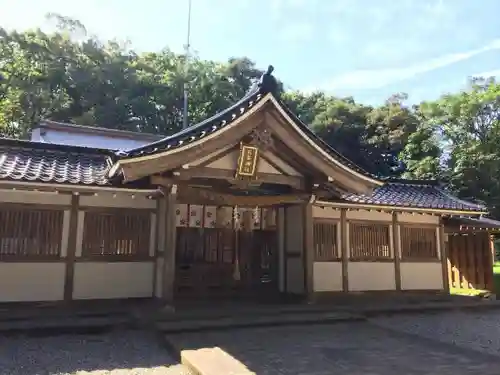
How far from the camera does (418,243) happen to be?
13469 millimetres

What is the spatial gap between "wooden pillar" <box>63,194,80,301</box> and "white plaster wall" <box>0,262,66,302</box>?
0.30 feet

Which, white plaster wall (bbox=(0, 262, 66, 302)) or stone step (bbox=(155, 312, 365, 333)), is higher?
white plaster wall (bbox=(0, 262, 66, 302))

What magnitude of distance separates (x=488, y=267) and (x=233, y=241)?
938 cm

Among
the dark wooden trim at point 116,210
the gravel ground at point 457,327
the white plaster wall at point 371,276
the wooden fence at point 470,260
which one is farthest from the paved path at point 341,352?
the wooden fence at point 470,260

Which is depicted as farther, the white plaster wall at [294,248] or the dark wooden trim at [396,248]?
the dark wooden trim at [396,248]

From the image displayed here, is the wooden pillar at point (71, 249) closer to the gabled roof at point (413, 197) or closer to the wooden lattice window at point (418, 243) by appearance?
the gabled roof at point (413, 197)

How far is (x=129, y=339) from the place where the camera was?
7.78m

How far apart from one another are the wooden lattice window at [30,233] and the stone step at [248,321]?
3211 mm

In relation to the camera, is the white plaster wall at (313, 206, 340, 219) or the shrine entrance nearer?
the shrine entrance

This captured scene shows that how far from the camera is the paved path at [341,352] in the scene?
612cm

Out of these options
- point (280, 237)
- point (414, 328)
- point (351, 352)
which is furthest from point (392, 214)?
point (351, 352)

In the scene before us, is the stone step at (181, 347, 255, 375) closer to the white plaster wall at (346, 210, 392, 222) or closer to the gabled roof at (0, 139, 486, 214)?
the gabled roof at (0, 139, 486, 214)

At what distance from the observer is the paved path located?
6.12 meters

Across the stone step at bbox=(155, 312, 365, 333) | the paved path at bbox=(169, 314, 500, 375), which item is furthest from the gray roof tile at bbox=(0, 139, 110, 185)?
the paved path at bbox=(169, 314, 500, 375)
